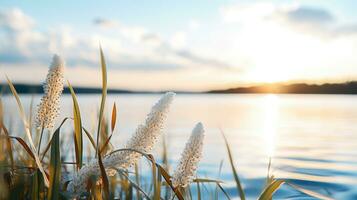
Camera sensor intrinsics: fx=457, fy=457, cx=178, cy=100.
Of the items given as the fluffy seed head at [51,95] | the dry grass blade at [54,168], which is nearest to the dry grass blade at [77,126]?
the fluffy seed head at [51,95]

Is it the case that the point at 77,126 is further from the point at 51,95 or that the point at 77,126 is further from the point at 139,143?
the point at 139,143

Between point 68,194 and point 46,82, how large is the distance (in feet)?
1.96

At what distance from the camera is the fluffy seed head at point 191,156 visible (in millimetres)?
2135

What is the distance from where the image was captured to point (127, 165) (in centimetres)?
228

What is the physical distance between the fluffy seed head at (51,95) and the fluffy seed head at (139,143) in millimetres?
342

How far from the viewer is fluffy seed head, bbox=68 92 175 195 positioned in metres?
2.21

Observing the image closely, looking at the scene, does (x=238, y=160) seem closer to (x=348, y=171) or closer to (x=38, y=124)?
(x=348, y=171)

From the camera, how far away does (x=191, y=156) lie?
7.03 feet

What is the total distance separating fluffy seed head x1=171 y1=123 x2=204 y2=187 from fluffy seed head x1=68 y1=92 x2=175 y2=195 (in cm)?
16

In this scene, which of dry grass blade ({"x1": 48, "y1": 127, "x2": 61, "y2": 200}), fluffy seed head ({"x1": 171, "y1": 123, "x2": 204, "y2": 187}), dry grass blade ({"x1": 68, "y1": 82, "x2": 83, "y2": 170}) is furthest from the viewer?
dry grass blade ({"x1": 68, "y1": 82, "x2": 83, "y2": 170})

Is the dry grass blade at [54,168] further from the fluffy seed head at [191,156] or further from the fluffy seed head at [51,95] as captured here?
the fluffy seed head at [191,156]

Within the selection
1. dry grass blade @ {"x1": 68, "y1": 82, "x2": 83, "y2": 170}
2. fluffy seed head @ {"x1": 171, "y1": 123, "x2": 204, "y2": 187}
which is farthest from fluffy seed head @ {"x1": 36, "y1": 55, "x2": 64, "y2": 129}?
fluffy seed head @ {"x1": 171, "y1": 123, "x2": 204, "y2": 187}

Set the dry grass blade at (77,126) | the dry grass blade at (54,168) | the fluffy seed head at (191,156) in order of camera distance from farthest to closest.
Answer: the dry grass blade at (77,126) → the dry grass blade at (54,168) → the fluffy seed head at (191,156)

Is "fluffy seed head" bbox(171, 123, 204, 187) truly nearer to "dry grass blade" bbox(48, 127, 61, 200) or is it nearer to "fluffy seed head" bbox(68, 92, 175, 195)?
"fluffy seed head" bbox(68, 92, 175, 195)
